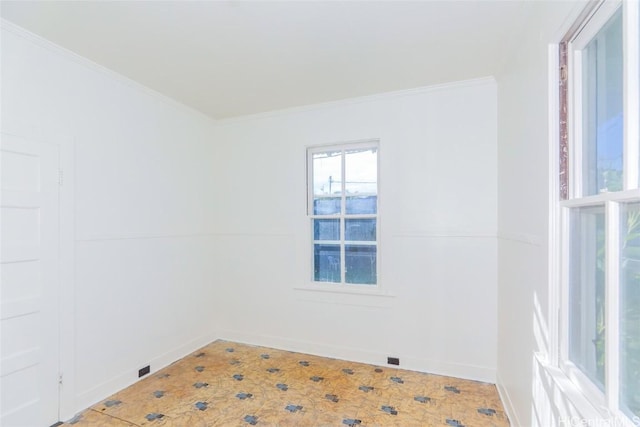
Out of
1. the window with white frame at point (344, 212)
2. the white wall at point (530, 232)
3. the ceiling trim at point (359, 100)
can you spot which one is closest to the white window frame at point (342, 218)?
the window with white frame at point (344, 212)

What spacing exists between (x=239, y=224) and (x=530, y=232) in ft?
9.57

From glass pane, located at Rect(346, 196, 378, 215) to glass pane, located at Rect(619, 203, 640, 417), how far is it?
2232 mm

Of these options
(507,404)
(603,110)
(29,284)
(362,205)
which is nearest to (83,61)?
(29,284)

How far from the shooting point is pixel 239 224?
148 inches

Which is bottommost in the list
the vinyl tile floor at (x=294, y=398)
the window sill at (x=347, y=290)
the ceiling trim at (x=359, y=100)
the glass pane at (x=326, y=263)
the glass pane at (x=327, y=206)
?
the vinyl tile floor at (x=294, y=398)

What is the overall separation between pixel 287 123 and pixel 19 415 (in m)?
3.16

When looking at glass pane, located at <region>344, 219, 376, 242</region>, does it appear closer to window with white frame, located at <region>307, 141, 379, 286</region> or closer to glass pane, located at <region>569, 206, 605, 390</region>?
window with white frame, located at <region>307, 141, 379, 286</region>

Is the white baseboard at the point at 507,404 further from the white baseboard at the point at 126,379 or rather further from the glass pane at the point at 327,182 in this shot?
the white baseboard at the point at 126,379

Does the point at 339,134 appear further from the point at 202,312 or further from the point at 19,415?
the point at 19,415

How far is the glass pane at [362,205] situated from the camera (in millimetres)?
3229

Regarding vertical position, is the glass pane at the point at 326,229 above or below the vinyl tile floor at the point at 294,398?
above

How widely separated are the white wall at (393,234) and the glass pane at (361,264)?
0.44 ft

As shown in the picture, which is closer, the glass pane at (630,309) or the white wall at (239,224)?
the glass pane at (630,309)

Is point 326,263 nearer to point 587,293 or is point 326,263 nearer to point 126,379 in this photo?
point 126,379
